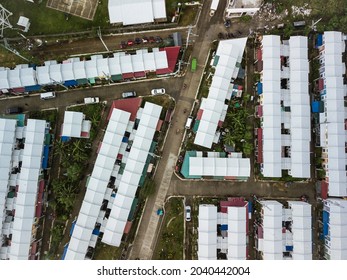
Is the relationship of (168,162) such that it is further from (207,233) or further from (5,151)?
(5,151)

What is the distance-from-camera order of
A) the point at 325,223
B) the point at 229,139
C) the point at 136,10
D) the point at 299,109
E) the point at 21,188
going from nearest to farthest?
1. the point at 21,188
2. the point at 325,223
3. the point at 299,109
4. the point at 229,139
5. the point at 136,10

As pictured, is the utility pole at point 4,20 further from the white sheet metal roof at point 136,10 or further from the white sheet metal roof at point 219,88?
the white sheet metal roof at point 219,88

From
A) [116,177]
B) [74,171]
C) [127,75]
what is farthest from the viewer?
[127,75]

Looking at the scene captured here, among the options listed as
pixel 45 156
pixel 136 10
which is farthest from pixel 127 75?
pixel 45 156

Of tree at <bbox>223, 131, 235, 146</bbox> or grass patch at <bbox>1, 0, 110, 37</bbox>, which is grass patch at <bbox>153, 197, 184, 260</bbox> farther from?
grass patch at <bbox>1, 0, 110, 37</bbox>

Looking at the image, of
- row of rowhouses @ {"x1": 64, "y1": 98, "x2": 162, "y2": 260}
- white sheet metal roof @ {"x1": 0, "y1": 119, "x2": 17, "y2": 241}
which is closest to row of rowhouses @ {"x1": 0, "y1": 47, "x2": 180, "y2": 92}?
row of rowhouses @ {"x1": 64, "y1": 98, "x2": 162, "y2": 260}

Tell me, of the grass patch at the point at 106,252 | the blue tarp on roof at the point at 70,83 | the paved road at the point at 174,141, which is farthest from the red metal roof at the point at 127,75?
the grass patch at the point at 106,252
